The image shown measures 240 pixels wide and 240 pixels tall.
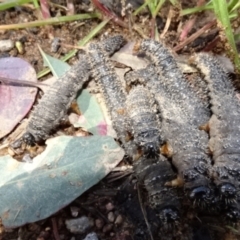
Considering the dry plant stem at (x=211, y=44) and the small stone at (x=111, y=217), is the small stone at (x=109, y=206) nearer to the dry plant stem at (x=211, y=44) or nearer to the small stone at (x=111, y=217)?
the small stone at (x=111, y=217)

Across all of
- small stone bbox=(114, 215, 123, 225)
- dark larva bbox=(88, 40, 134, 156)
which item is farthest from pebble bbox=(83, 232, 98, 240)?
dark larva bbox=(88, 40, 134, 156)

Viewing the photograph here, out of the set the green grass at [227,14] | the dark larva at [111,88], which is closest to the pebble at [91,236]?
the dark larva at [111,88]

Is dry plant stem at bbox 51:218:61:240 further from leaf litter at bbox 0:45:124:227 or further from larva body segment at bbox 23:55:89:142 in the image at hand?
larva body segment at bbox 23:55:89:142

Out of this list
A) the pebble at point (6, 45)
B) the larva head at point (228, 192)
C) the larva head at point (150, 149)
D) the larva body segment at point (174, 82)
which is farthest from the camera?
the pebble at point (6, 45)

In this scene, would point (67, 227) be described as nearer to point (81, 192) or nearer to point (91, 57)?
point (81, 192)

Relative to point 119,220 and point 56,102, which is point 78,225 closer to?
point 119,220
